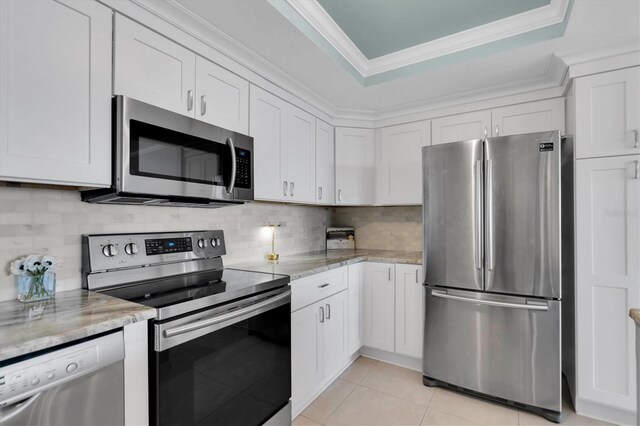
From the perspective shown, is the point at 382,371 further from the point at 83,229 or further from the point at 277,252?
the point at 83,229

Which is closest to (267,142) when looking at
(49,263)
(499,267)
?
(49,263)

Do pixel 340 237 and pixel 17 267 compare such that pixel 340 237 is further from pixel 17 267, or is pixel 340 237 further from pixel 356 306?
pixel 17 267

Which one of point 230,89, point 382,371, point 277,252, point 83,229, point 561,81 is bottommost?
point 382,371

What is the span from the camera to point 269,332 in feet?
5.80

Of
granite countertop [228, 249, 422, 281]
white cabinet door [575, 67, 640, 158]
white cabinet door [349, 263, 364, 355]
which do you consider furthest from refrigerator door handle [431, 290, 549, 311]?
white cabinet door [575, 67, 640, 158]

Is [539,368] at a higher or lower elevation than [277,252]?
lower

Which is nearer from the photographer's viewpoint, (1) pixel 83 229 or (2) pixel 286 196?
(1) pixel 83 229

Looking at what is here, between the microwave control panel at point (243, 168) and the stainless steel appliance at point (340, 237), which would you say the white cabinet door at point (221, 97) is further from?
the stainless steel appliance at point (340, 237)

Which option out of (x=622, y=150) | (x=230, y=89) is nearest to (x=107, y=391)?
(x=230, y=89)

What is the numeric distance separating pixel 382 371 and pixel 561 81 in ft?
8.71

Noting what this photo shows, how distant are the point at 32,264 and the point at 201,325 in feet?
2.38

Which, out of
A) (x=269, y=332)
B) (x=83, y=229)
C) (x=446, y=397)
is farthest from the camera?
(x=446, y=397)

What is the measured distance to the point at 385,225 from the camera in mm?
3439

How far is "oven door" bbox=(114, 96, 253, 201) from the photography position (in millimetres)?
1413
